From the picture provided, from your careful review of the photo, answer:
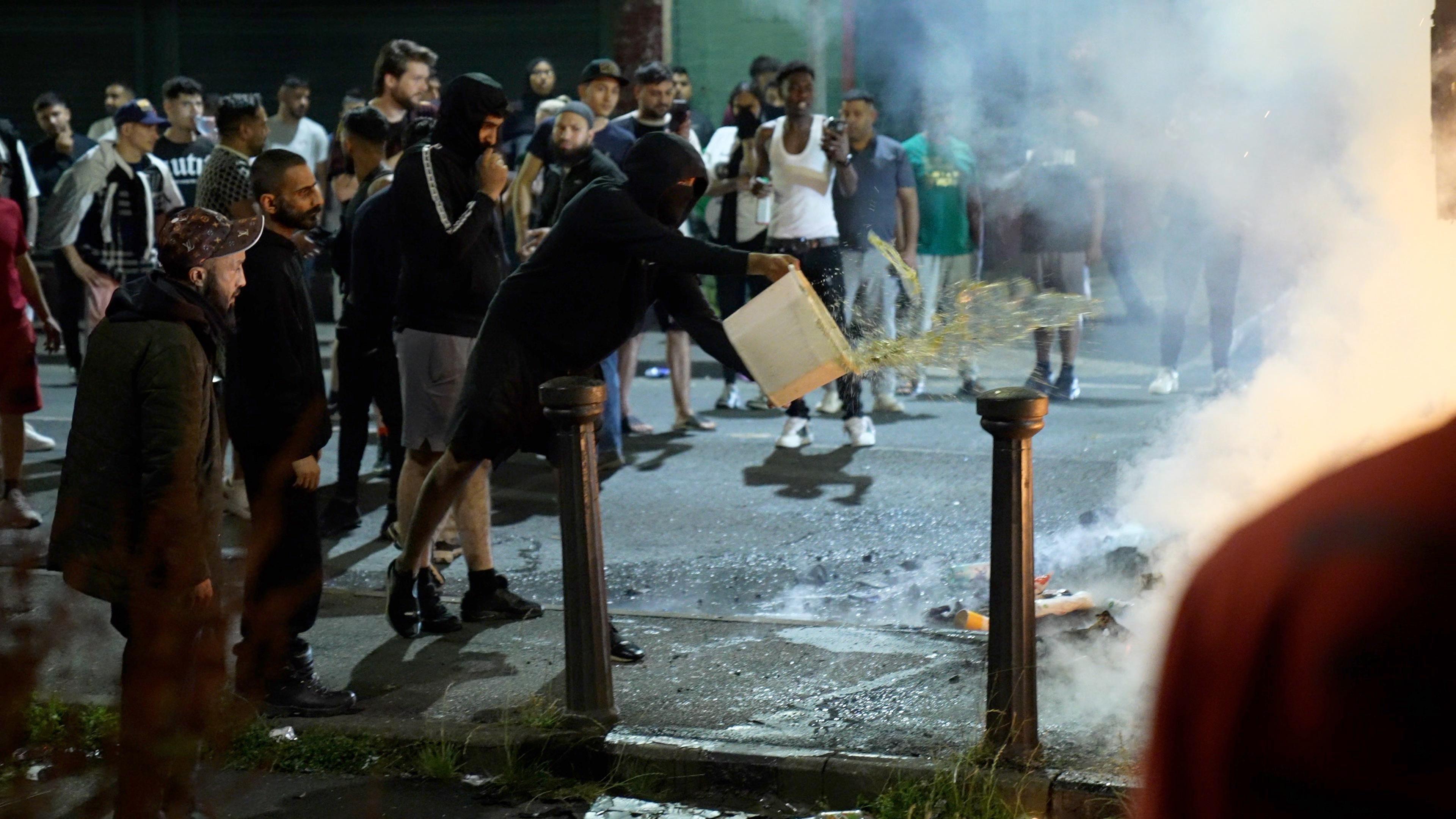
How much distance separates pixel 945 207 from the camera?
422 inches

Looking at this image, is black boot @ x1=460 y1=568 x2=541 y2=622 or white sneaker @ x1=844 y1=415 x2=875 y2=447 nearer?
black boot @ x1=460 y1=568 x2=541 y2=622

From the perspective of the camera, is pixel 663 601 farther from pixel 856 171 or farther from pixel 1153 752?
pixel 1153 752

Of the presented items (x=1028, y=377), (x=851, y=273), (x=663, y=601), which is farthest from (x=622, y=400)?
(x=663, y=601)

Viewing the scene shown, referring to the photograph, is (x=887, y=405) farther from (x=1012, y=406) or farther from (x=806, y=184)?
(x=1012, y=406)

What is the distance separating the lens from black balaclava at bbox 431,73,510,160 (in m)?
5.72

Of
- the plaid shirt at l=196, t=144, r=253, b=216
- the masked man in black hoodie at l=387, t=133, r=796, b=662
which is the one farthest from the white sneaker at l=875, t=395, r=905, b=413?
the plaid shirt at l=196, t=144, r=253, b=216

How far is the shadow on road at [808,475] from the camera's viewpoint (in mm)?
7934

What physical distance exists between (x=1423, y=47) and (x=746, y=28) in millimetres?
10326

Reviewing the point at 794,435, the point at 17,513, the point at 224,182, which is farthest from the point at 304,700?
the point at 794,435

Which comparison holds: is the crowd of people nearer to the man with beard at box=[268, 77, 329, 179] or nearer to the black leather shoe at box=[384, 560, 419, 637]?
the black leather shoe at box=[384, 560, 419, 637]

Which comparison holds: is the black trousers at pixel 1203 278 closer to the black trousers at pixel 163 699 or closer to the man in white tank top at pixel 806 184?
the man in white tank top at pixel 806 184

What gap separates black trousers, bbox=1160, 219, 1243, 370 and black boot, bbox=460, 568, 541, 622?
546cm

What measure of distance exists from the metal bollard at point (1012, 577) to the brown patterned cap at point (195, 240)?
2.09m

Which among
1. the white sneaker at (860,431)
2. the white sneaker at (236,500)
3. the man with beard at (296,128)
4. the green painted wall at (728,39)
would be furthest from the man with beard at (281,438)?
the green painted wall at (728,39)
